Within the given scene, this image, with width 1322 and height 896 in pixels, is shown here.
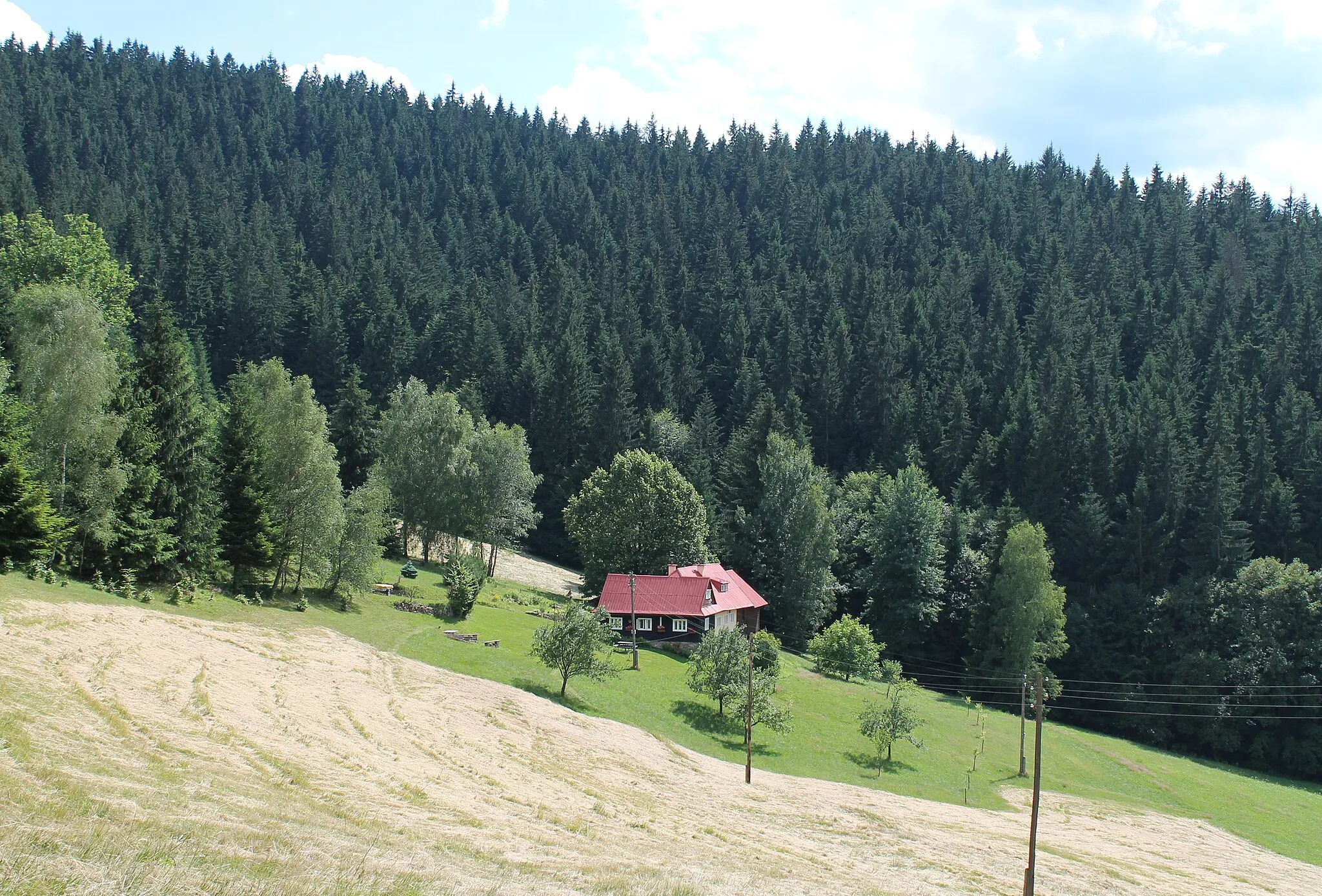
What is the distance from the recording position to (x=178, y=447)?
43.5m

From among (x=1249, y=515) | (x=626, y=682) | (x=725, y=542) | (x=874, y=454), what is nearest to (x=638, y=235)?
(x=874, y=454)

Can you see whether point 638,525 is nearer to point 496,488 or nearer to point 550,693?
point 496,488

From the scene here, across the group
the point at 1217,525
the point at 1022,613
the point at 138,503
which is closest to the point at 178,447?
the point at 138,503

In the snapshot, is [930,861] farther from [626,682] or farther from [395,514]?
[395,514]

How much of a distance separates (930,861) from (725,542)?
54734 mm

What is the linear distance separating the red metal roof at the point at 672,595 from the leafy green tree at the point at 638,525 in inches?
147

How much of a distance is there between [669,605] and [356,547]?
2304 centimetres

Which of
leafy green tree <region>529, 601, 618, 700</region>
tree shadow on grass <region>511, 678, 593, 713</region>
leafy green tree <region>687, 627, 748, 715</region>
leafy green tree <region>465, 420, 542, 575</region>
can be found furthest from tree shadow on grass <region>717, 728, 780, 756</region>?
leafy green tree <region>465, 420, 542, 575</region>

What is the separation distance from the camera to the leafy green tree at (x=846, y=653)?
2574 inches

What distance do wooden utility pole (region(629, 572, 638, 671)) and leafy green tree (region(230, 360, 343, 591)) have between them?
18.5 meters

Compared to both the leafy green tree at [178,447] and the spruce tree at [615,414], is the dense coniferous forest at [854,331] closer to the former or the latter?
the spruce tree at [615,414]

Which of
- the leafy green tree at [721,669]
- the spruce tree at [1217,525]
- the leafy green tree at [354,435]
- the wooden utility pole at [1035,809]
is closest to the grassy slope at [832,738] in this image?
the leafy green tree at [721,669]

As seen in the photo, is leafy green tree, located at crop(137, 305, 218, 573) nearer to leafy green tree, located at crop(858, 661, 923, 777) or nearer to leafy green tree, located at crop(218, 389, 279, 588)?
leafy green tree, located at crop(218, 389, 279, 588)

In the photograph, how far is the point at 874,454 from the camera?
106m
